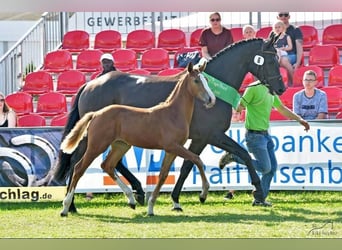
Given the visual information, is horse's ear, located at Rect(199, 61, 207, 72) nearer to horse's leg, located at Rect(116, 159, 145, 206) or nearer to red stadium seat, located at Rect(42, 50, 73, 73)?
horse's leg, located at Rect(116, 159, 145, 206)

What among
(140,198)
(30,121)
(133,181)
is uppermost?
(30,121)

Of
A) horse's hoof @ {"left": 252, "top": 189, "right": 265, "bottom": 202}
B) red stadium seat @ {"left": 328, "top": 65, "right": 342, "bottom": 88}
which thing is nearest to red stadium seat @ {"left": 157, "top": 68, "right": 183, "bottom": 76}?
horse's hoof @ {"left": 252, "top": 189, "right": 265, "bottom": 202}

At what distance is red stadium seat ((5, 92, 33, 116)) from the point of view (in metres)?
9.64

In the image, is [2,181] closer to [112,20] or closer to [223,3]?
[112,20]

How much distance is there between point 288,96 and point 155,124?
3.90 feet

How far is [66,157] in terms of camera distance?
9555mm

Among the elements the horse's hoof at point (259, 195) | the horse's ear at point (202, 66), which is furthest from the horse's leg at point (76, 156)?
the horse's hoof at point (259, 195)

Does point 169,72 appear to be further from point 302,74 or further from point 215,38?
point 302,74

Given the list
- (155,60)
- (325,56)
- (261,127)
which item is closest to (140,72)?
(155,60)

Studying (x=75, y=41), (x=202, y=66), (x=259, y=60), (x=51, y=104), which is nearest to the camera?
(x=202, y=66)

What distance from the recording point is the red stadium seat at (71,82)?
9.69 m

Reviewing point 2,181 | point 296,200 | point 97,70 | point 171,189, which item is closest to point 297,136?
point 296,200

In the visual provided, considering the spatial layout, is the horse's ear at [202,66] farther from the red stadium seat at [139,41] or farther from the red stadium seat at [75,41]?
the red stadium seat at [75,41]

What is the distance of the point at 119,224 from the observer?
9.22 metres
